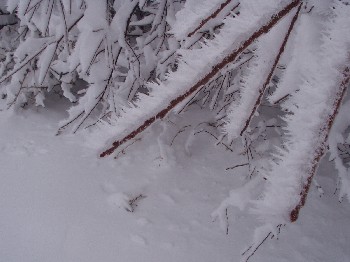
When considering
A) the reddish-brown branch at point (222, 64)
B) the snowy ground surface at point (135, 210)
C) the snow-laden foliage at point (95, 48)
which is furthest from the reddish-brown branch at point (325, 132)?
the snowy ground surface at point (135, 210)

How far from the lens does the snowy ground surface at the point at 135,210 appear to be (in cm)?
215

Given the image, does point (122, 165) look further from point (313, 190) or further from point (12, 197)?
point (313, 190)

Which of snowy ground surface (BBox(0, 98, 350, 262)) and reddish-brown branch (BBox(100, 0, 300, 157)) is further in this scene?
snowy ground surface (BBox(0, 98, 350, 262))

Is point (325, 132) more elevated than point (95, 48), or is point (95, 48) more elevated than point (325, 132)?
point (325, 132)

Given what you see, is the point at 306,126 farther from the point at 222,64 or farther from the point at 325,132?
the point at 222,64

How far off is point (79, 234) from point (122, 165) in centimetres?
80

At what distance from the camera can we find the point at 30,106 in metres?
3.76

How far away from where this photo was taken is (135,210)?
96.6 inches

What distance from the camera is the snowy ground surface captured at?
215 centimetres

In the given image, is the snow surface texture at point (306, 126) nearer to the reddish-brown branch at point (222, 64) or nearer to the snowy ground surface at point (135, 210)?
the reddish-brown branch at point (222, 64)

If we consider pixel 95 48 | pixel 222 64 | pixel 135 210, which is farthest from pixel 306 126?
pixel 135 210

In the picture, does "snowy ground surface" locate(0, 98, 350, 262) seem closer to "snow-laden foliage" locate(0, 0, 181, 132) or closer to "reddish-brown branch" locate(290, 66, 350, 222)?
"snow-laden foliage" locate(0, 0, 181, 132)

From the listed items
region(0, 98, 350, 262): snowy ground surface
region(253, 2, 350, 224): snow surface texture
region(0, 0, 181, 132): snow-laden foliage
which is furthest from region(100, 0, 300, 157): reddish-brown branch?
region(0, 98, 350, 262): snowy ground surface

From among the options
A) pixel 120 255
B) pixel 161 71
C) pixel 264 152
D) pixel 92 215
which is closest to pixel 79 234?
pixel 92 215
